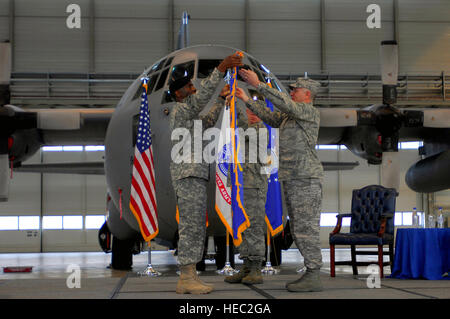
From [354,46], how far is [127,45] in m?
10.0

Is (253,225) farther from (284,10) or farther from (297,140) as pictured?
(284,10)

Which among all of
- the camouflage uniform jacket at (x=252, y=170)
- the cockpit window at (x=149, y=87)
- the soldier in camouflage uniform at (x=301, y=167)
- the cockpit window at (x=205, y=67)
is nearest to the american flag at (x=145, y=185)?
the cockpit window at (x=149, y=87)

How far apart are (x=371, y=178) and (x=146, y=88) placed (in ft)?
62.0

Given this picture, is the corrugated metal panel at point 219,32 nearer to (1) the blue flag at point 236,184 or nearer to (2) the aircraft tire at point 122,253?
(2) the aircraft tire at point 122,253

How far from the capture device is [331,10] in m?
24.5

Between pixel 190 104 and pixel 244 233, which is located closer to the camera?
pixel 190 104

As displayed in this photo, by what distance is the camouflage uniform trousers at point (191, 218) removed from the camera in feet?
16.1

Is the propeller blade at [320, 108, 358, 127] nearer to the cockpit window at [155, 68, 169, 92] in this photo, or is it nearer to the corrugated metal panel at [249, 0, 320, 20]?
the cockpit window at [155, 68, 169, 92]

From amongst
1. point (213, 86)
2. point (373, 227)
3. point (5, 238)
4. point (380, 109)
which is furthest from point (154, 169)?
point (5, 238)

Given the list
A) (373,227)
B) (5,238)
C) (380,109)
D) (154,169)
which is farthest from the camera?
(5,238)

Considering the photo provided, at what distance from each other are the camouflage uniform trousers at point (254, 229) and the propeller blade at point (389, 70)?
650 centimetres

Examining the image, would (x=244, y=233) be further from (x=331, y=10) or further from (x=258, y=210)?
(x=331, y=10)

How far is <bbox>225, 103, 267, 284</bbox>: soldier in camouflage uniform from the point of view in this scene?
5.50 meters

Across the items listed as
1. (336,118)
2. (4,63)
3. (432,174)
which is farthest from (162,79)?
(432,174)
